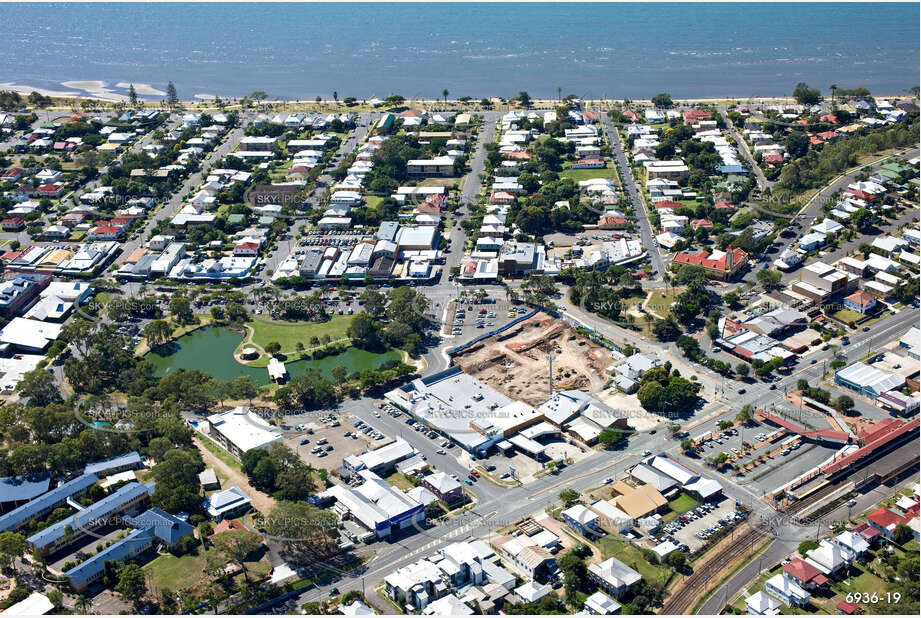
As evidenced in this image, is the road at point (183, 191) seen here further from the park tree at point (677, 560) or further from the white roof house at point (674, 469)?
the park tree at point (677, 560)

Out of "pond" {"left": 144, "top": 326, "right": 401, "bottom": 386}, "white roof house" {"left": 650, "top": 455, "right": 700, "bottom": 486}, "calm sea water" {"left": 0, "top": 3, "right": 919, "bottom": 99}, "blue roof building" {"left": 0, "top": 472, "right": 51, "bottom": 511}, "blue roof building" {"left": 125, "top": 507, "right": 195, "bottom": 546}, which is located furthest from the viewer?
"calm sea water" {"left": 0, "top": 3, "right": 919, "bottom": 99}

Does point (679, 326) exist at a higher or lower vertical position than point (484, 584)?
higher

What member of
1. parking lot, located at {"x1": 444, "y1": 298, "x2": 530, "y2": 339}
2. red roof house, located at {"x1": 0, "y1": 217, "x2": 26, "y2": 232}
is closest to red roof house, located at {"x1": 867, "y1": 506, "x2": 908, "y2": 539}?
parking lot, located at {"x1": 444, "y1": 298, "x2": 530, "y2": 339}

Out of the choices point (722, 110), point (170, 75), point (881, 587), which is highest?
point (170, 75)

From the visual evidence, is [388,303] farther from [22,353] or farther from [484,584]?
[484,584]

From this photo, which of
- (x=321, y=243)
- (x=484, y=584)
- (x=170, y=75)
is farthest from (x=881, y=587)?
(x=170, y=75)

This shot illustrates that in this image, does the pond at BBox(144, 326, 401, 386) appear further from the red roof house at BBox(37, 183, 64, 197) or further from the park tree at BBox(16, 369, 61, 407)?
the red roof house at BBox(37, 183, 64, 197)
